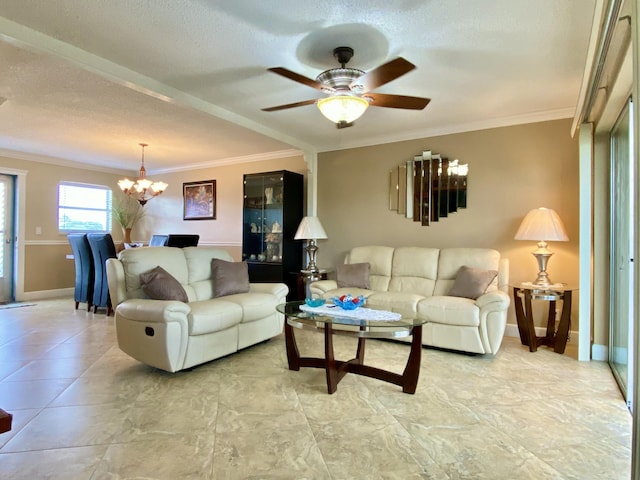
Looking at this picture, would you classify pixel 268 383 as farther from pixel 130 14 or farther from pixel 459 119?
pixel 459 119

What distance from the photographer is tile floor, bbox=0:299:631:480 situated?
180 centimetres

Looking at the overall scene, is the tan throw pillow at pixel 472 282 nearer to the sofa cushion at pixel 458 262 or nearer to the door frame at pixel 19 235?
the sofa cushion at pixel 458 262

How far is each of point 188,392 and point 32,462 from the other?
95 cm

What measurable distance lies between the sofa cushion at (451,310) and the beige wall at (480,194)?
3.57 feet

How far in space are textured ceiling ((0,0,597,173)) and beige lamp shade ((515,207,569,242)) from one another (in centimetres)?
113

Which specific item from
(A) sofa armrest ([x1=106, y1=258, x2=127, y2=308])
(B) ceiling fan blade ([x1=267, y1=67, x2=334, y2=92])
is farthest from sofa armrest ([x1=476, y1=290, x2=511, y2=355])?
(A) sofa armrest ([x1=106, y1=258, x2=127, y2=308])

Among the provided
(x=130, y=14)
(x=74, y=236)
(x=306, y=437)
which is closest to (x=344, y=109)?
(x=130, y=14)

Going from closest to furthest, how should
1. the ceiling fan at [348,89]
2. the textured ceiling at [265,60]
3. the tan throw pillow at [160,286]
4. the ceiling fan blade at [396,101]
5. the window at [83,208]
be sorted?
the textured ceiling at [265,60] < the ceiling fan at [348,89] < the ceiling fan blade at [396,101] < the tan throw pillow at [160,286] < the window at [83,208]

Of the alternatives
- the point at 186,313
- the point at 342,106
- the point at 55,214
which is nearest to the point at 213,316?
the point at 186,313

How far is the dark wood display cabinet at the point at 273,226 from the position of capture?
5.46 m

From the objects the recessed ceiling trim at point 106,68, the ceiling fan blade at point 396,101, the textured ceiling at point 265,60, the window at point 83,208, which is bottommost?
the window at point 83,208

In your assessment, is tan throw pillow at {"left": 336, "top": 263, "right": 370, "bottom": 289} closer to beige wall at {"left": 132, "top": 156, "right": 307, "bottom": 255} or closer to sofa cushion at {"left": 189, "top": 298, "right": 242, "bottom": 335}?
sofa cushion at {"left": 189, "top": 298, "right": 242, "bottom": 335}

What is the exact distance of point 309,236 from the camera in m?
4.93

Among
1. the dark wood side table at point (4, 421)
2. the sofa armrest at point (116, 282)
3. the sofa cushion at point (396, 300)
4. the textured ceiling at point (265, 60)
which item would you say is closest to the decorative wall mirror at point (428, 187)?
the textured ceiling at point (265, 60)
